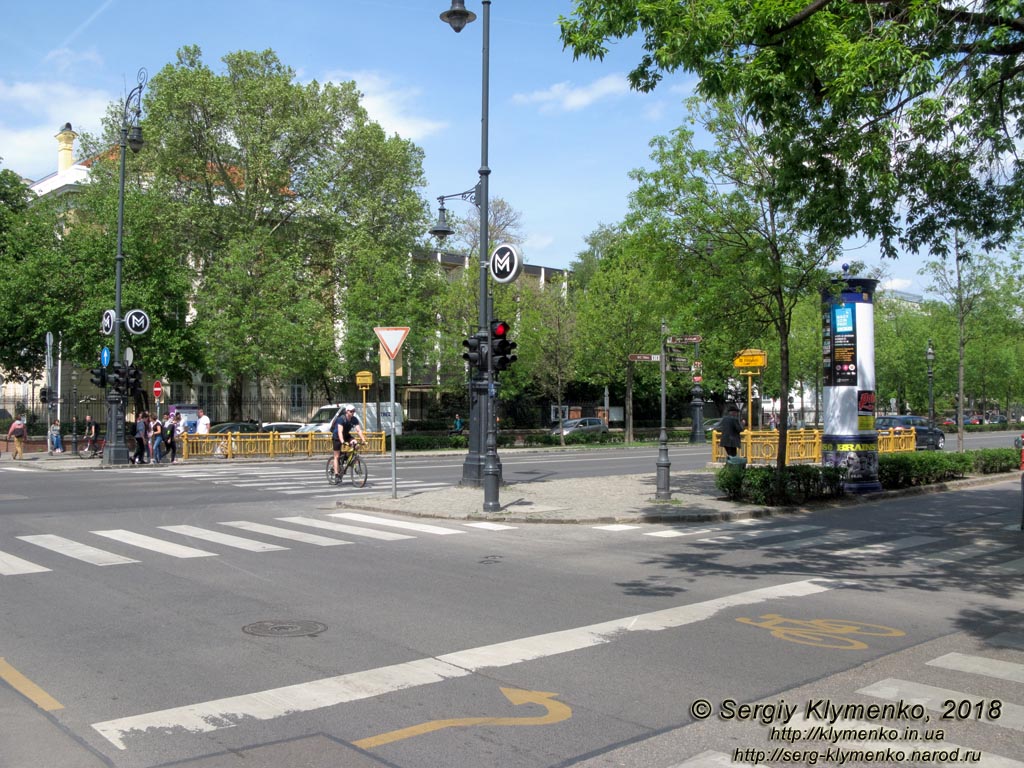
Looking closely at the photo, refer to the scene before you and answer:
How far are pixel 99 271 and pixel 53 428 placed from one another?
277 inches

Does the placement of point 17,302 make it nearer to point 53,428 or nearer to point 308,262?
point 53,428

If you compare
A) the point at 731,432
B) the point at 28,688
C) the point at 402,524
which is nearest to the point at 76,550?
the point at 402,524

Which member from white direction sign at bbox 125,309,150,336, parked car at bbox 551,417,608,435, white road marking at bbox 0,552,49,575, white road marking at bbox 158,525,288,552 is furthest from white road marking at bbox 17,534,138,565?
parked car at bbox 551,417,608,435

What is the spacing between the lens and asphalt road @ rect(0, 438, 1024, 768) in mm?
4648

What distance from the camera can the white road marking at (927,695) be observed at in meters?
5.00

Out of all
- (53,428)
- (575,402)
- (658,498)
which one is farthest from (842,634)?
(575,402)

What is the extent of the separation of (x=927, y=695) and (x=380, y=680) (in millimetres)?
3464

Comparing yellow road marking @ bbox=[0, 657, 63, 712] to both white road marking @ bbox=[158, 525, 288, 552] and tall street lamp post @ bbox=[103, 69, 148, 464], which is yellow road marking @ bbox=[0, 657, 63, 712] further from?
tall street lamp post @ bbox=[103, 69, 148, 464]

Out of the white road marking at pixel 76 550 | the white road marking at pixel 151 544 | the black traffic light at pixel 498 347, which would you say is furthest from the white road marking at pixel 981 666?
the black traffic light at pixel 498 347

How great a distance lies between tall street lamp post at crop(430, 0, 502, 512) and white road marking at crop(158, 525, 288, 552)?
15.5 feet

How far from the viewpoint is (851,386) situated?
19.3 m

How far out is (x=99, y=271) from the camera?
37406mm

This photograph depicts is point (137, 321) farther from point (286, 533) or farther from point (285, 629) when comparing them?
point (285, 629)

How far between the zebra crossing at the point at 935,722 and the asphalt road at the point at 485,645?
0.9 inches
